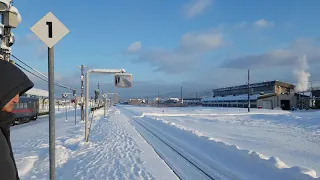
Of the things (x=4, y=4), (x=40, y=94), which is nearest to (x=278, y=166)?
(x=4, y=4)

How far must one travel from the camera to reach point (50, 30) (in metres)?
5.00

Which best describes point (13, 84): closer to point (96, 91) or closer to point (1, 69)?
point (1, 69)

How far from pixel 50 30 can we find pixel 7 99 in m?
3.09

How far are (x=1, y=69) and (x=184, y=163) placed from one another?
8363 millimetres

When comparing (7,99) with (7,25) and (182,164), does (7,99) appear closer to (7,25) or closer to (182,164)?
(7,25)

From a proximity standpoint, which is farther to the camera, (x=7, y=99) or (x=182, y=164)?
(x=182, y=164)

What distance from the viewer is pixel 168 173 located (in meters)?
8.44

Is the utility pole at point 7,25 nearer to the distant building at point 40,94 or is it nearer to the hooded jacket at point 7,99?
the hooded jacket at point 7,99

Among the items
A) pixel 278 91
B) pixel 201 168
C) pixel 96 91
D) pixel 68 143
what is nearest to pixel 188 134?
pixel 68 143

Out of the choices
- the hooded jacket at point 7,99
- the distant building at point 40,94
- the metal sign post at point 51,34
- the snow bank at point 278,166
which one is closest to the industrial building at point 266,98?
the distant building at point 40,94

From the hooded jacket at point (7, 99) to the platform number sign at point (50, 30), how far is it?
2.86 metres

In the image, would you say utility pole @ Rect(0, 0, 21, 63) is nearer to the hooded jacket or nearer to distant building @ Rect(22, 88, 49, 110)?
the hooded jacket

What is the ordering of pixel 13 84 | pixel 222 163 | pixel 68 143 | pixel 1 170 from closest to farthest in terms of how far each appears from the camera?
pixel 1 170 < pixel 13 84 < pixel 222 163 < pixel 68 143

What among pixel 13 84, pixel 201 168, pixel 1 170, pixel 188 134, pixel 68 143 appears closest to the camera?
pixel 1 170
